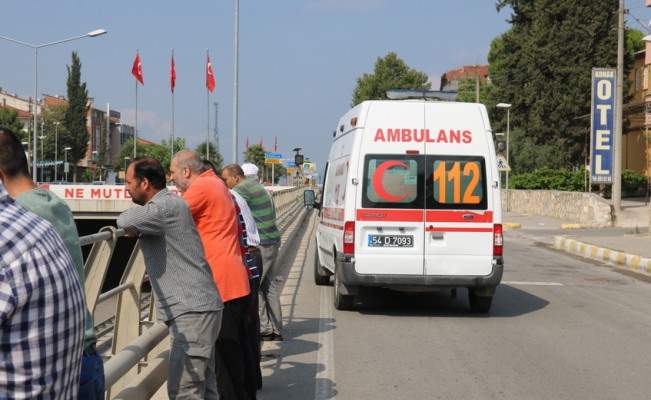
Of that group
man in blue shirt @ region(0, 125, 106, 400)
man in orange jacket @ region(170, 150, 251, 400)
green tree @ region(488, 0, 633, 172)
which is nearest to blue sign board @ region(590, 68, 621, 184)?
green tree @ region(488, 0, 633, 172)

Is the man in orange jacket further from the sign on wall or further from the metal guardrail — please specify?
the sign on wall

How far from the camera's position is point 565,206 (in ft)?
109

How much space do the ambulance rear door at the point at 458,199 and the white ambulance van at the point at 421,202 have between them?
0.04ft

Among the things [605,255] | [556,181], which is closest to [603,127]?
[605,255]

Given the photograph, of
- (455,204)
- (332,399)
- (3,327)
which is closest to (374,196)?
(455,204)

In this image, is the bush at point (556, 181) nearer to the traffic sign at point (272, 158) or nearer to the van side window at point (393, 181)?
the traffic sign at point (272, 158)

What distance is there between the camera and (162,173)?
4.51m

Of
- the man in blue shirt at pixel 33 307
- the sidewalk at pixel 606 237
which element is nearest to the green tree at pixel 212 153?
the sidewalk at pixel 606 237

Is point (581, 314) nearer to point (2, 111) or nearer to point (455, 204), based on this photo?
point (455, 204)

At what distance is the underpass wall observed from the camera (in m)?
28.9

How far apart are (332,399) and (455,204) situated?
14.3 feet

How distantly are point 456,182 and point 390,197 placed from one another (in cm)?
83

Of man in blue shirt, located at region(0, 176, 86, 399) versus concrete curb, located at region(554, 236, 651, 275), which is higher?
man in blue shirt, located at region(0, 176, 86, 399)

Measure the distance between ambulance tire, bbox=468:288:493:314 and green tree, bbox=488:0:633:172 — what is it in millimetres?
43413
